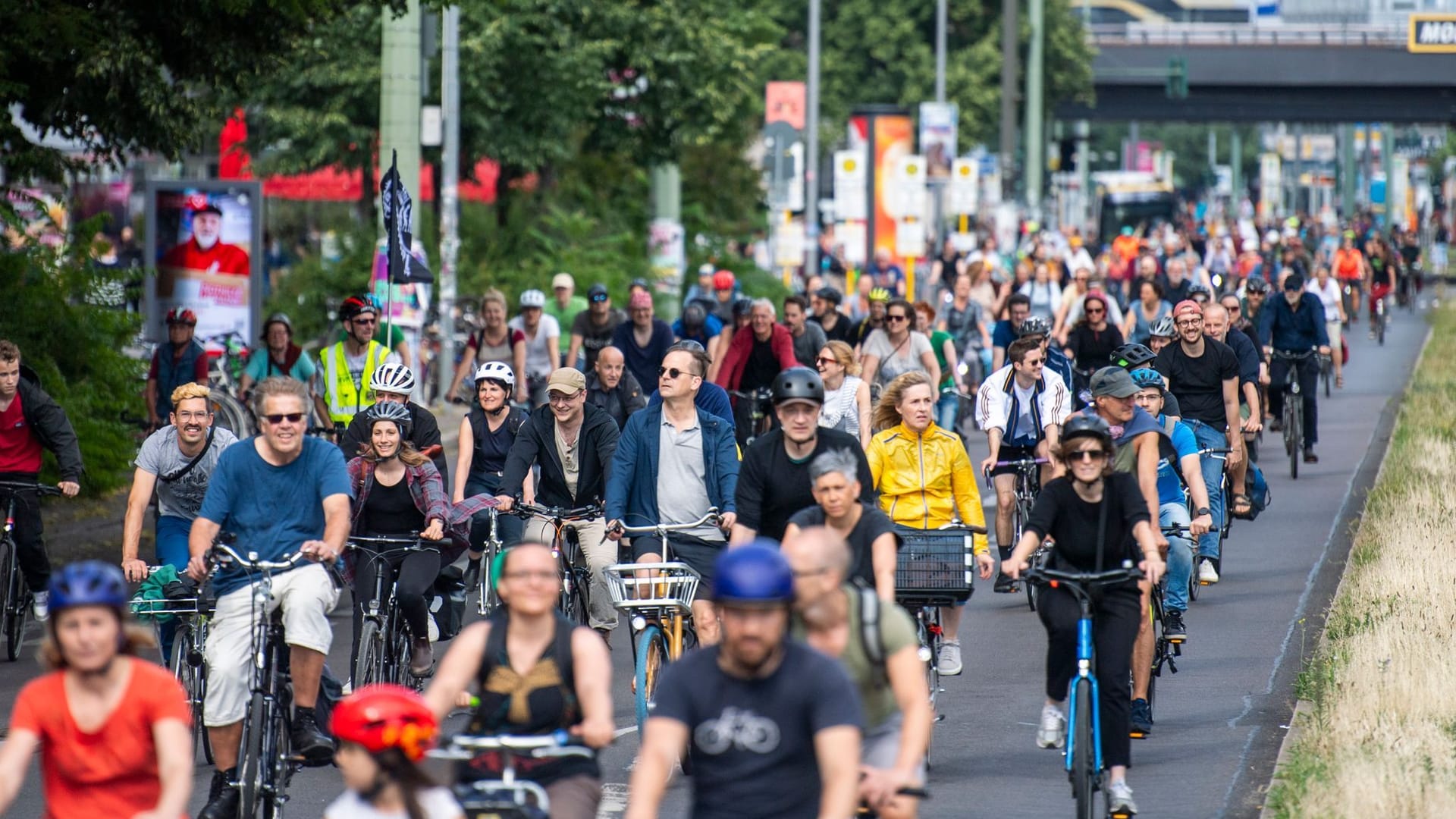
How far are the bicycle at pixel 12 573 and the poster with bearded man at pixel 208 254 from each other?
28.8ft

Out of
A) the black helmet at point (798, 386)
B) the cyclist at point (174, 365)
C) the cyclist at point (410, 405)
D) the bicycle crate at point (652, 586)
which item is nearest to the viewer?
the black helmet at point (798, 386)

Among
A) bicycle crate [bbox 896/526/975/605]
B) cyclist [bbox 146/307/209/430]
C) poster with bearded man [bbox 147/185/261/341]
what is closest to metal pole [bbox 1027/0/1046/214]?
poster with bearded man [bbox 147/185/261/341]

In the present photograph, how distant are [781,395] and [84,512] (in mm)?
10179

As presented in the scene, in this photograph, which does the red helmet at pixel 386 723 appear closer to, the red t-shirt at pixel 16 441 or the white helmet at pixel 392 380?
the white helmet at pixel 392 380

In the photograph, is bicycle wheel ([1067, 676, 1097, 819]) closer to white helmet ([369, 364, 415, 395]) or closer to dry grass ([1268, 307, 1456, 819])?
dry grass ([1268, 307, 1456, 819])

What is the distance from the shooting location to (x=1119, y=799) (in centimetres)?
783

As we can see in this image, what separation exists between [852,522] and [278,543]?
78.2 inches

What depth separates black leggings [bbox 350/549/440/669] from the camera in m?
9.70

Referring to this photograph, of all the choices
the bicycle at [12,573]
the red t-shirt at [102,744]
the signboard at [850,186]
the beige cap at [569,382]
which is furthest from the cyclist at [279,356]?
the signboard at [850,186]

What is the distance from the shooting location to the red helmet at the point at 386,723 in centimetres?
528

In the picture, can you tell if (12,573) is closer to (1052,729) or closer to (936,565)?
(936,565)

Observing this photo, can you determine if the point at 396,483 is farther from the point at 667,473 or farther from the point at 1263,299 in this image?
the point at 1263,299

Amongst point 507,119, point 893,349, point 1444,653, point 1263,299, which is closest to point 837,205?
point 507,119

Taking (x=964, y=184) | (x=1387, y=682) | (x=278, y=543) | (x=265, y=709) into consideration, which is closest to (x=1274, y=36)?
(x=964, y=184)
